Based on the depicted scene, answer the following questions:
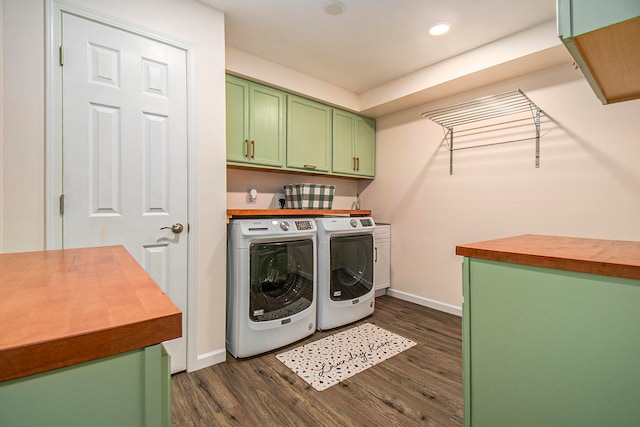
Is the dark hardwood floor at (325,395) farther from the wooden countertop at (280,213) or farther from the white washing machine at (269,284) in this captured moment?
the wooden countertop at (280,213)

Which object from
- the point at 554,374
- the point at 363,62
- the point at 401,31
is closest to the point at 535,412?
the point at 554,374

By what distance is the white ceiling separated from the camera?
1949mm

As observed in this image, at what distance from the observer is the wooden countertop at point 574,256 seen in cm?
80

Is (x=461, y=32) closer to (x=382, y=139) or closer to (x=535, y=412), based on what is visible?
(x=382, y=139)

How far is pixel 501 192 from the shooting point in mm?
2617

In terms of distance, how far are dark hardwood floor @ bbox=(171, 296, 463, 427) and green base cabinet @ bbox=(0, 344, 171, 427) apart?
3.99ft

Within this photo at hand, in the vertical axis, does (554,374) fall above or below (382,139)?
below

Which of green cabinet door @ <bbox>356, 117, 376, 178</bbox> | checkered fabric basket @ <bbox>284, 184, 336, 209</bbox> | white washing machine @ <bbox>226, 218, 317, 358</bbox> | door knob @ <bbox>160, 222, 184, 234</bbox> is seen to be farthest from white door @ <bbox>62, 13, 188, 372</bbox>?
green cabinet door @ <bbox>356, 117, 376, 178</bbox>

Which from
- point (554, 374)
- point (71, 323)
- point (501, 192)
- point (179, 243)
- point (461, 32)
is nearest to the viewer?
point (71, 323)

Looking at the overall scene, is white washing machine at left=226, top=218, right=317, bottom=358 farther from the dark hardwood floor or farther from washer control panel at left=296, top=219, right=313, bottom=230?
the dark hardwood floor

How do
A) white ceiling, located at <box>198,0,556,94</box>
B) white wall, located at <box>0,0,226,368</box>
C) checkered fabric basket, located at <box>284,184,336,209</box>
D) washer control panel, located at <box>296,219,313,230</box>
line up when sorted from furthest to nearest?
1. checkered fabric basket, located at <box>284,184,336,209</box>
2. washer control panel, located at <box>296,219,313,230</box>
3. white ceiling, located at <box>198,0,556,94</box>
4. white wall, located at <box>0,0,226,368</box>

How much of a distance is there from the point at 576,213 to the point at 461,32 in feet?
5.34

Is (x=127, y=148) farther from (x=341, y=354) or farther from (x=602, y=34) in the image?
(x=602, y=34)

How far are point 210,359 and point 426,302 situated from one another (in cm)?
219
